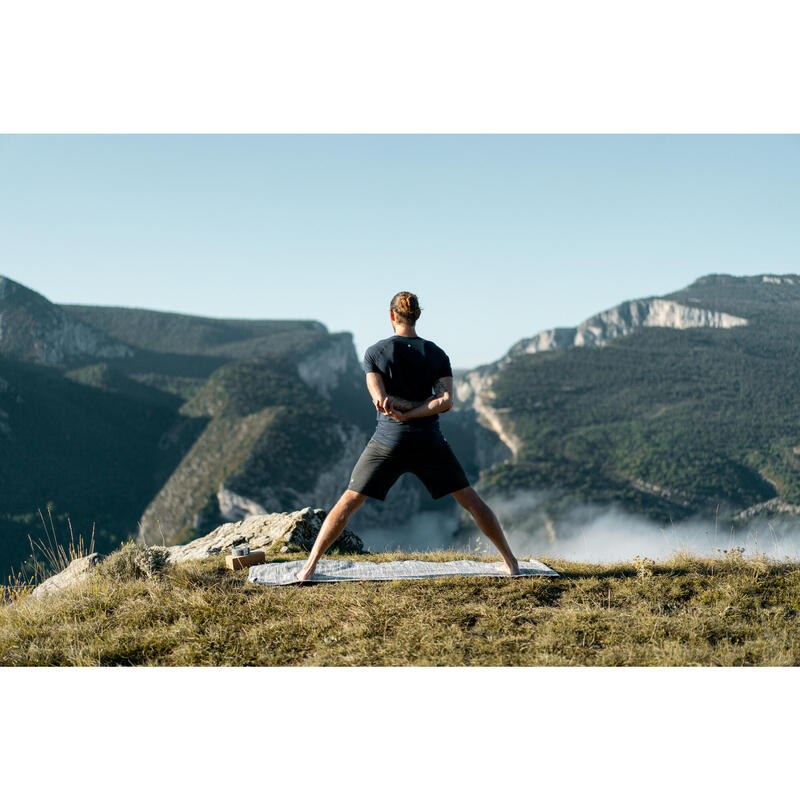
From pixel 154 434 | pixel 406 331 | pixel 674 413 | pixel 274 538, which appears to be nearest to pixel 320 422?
pixel 154 434

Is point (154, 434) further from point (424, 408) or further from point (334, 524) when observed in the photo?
point (424, 408)

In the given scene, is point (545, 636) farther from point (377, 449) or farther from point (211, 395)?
point (211, 395)

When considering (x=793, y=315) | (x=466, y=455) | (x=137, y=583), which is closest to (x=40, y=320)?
(x=466, y=455)

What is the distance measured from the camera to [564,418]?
12100cm

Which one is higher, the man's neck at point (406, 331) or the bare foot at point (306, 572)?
the man's neck at point (406, 331)

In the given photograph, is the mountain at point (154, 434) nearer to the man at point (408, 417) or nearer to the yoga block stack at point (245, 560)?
the yoga block stack at point (245, 560)

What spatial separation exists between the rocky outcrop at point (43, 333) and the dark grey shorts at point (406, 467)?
5352 inches

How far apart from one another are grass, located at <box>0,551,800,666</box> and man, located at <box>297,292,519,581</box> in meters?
0.70

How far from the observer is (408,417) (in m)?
4.49

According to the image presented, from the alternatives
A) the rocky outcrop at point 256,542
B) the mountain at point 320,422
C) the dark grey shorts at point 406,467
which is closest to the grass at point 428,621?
the dark grey shorts at point 406,467

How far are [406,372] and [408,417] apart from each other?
36cm

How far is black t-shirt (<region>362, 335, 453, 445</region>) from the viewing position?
4.54m

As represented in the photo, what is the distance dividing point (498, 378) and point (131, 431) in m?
82.8

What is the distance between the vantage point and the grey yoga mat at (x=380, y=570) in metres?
4.91
